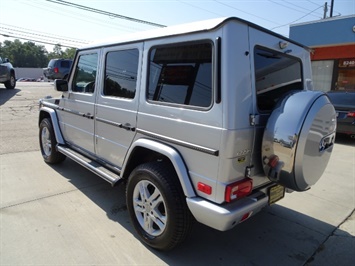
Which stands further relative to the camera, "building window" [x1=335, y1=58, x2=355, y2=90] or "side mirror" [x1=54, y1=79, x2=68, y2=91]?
"building window" [x1=335, y1=58, x2=355, y2=90]

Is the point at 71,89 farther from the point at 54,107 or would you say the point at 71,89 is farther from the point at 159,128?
the point at 159,128

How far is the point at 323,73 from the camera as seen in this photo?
1480cm

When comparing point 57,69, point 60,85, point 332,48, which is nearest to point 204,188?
point 60,85

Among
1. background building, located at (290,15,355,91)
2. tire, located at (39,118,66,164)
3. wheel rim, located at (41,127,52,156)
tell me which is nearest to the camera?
tire, located at (39,118,66,164)

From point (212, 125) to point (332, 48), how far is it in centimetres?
1471

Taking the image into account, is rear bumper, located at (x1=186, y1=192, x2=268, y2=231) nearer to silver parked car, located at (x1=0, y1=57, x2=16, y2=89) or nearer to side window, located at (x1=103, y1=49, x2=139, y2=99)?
side window, located at (x1=103, y1=49, x2=139, y2=99)

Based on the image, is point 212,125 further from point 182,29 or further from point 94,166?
point 94,166

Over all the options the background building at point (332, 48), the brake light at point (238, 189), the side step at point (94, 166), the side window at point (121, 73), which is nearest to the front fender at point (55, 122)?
the side step at point (94, 166)

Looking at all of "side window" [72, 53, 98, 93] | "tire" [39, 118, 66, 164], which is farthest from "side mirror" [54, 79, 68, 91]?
"tire" [39, 118, 66, 164]

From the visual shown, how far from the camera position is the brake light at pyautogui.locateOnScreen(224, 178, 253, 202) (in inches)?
87.4

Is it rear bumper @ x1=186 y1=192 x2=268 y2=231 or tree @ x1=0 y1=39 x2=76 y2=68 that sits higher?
tree @ x1=0 y1=39 x2=76 y2=68

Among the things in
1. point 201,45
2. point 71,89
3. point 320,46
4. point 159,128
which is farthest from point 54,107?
point 320,46

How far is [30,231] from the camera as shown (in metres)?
3.03

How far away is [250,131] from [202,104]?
0.45 meters
